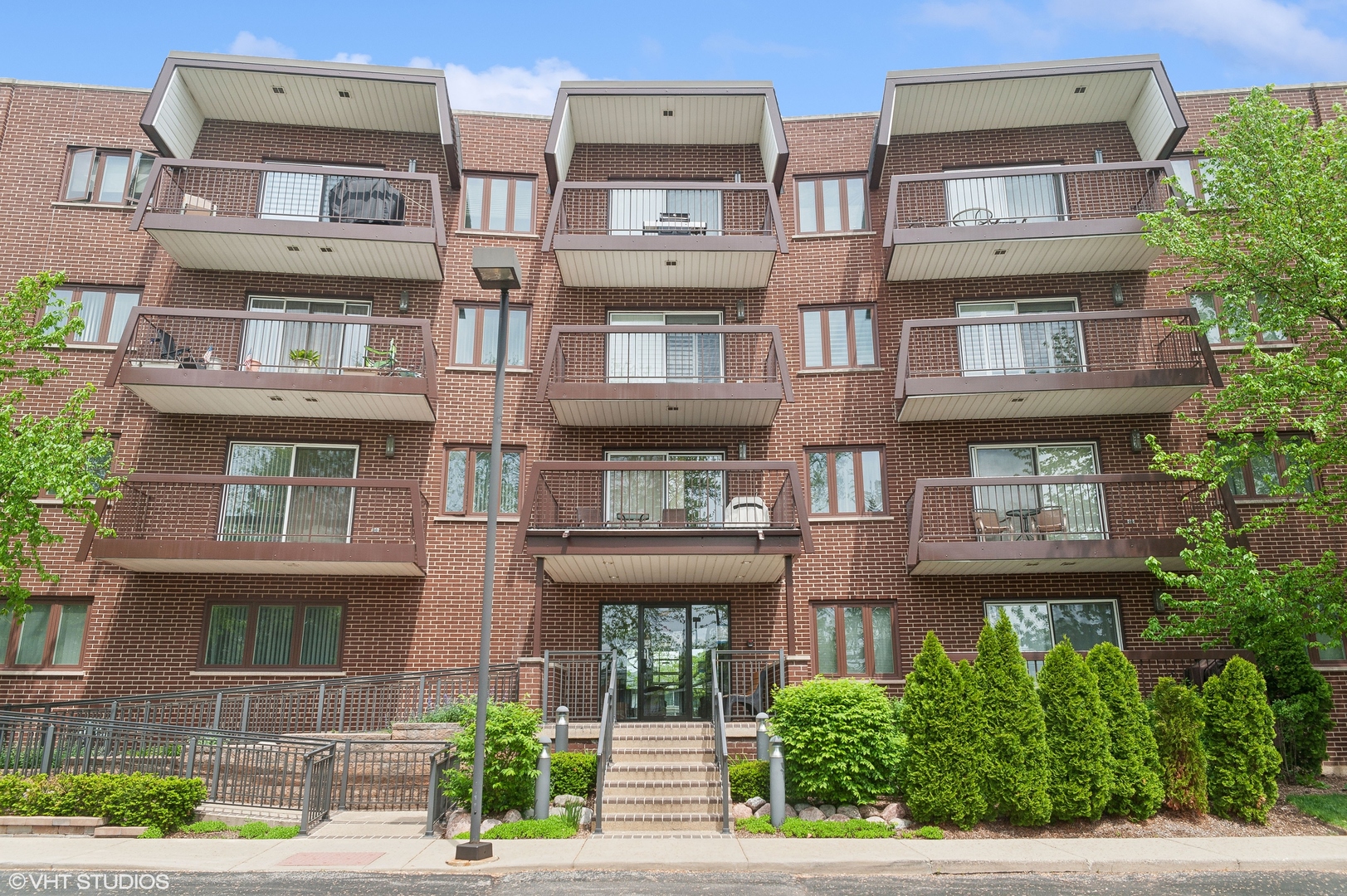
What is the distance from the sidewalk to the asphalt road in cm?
19

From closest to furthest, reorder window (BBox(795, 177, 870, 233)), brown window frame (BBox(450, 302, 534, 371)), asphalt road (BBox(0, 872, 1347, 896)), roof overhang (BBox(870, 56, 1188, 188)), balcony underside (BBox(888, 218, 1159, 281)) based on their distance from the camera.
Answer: asphalt road (BBox(0, 872, 1347, 896)) → balcony underside (BBox(888, 218, 1159, 281)) → roof overhang (BBox(870, 56, 1188, 188)) → brown window frame (BBox(450, 302, 534, 371)) → window (BBox(795, 177, 870, 233))

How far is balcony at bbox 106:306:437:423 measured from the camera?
15.4m

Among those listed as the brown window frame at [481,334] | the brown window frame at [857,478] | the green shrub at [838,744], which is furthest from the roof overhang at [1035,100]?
the green shrub at [838,744]

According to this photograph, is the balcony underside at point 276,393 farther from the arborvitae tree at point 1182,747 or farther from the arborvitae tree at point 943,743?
the arborvitae tree at point 1182,747

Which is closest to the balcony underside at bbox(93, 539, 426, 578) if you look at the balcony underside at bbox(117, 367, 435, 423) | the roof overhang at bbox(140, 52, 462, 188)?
the balcony underside at bbox(117, 367, 435, 423)

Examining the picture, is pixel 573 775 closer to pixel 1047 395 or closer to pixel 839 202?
pixel 1047 395

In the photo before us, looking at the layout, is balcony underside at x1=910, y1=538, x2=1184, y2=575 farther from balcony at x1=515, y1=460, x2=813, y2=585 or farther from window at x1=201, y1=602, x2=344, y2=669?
window at x1=201, y1=602, x2=344, y2=669

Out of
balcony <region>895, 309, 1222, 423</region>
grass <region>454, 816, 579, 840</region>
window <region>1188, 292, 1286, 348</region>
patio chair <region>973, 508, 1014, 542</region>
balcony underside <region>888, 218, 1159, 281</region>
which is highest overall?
balcony underside <region>888, 218, 1159, 281</region>

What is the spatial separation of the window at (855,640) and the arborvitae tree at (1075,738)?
4.15 m

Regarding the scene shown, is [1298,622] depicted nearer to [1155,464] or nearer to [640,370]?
[1155,464]

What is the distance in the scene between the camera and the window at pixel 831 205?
18.3 metres

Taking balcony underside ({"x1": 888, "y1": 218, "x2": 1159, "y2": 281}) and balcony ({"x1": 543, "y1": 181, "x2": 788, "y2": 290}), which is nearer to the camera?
balcony underside ({"x1": 888, "y1": 218, "x2": 1159, "y2": 281})

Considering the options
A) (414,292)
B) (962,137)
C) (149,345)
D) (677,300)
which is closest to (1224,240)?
(962,137)

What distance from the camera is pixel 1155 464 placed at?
14.3 m
